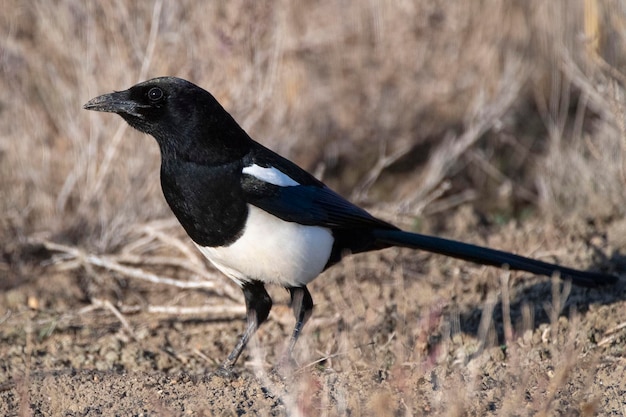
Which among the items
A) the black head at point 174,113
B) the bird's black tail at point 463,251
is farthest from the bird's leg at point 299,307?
the black head at point 174,113

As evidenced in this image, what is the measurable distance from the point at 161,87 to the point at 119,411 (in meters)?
1.32

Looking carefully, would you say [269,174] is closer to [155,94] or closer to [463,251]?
[155,94]

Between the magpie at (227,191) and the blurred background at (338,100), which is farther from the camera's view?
the blurred background at (338,100)

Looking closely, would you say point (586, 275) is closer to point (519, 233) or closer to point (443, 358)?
point (443, 358)

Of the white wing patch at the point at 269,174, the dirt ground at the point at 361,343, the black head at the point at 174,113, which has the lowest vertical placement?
the dirt ground at the point at 361,343

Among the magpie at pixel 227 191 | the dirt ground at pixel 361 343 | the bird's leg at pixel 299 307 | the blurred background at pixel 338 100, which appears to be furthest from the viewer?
the blurred background at pixel 338 100

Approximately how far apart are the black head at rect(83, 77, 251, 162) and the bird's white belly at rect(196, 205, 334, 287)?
1.08 ft

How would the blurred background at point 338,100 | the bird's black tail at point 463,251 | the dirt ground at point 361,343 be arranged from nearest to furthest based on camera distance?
the dirt ground at point 361,343 < the bird's black tail at point 463,251 < the blurred background at point 338,100

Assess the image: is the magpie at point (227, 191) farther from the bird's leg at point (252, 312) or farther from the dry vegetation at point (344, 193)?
the dry vegetation at point (344, 193)

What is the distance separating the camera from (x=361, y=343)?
440 centimetres

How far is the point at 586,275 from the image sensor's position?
451 centimetres

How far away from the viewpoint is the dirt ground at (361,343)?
3541 mm

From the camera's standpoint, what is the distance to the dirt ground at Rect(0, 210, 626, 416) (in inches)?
139

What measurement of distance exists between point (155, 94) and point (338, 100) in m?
3.25
